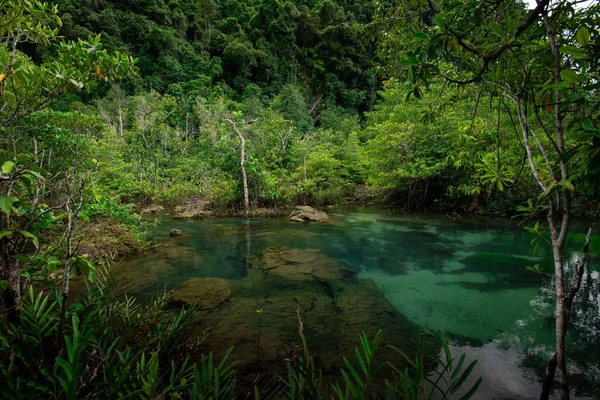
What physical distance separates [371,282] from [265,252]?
9.12 ft

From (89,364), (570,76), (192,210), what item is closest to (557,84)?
(570,76)

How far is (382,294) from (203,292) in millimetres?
2839

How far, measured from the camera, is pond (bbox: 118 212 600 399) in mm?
2834

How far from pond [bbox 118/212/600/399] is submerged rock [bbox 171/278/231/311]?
0.02 meters

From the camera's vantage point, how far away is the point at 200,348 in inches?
106

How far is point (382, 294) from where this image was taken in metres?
4.50

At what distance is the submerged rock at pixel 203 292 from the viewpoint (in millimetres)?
3945

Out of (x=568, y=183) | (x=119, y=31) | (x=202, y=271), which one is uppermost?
(x=119, y=31)

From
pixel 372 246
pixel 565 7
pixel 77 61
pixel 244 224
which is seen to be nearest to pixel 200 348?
pixel 77 61

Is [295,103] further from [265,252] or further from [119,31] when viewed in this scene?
[265,252]

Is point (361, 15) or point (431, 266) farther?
point (361, 15)

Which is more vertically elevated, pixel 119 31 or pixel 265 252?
pixel 119 31

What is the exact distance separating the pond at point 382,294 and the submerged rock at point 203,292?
0.06 ft

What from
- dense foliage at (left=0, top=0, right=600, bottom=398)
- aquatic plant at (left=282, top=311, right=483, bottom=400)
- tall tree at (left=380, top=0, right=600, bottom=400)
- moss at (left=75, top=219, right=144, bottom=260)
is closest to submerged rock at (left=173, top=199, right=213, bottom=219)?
dense foliage at (left=0, top=0, right=600, bottom=398)
